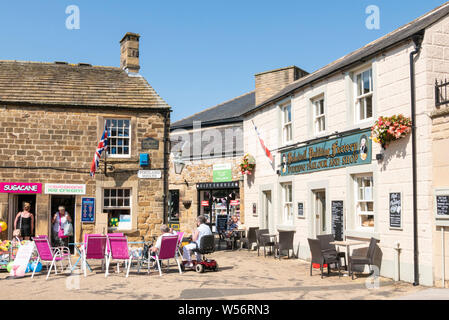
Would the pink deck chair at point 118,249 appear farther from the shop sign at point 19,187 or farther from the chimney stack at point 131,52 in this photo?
the chimney stack at point 131,52

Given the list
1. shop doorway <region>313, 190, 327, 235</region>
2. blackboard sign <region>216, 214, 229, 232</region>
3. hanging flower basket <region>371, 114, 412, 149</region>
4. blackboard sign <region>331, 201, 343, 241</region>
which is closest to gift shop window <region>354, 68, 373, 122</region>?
hanging flower basket <region>371, 114, 412, 149</region>

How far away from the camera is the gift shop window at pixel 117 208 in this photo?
1603 cm

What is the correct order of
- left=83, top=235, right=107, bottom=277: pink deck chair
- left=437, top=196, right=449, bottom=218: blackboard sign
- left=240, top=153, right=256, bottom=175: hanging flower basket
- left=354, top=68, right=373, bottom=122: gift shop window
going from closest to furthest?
left=437, top=196, right=449, bottom=218: blackboard sign, left=83, top=235, right=107, bottom=277: pink deck chair, left=354, top=68, right=373, bottom=122: gift shop window, left=240, top=153, right=256, bottom=175: hanging flower basket

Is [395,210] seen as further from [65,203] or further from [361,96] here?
[65,203]

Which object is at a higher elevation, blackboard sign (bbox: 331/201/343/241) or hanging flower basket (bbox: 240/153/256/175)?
hanging flower basket (bbox: 240/153/256/175)

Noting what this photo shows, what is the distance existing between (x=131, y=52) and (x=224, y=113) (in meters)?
9.13

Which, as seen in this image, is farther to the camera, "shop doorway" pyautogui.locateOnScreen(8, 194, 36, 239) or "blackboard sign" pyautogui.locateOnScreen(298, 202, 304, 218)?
"shop doorway" pyautogui.locateOnScreen(8, 194, 36, 239)

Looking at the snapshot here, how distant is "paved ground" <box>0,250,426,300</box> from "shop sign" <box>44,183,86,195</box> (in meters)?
4.13

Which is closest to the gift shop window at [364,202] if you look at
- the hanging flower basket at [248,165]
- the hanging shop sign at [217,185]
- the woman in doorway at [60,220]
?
the hanging flower basket at [248,165]

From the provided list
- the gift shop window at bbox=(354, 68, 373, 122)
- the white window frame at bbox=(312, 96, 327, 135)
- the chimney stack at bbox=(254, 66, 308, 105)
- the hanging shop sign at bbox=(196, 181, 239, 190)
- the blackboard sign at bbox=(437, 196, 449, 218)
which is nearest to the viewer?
the blackboard sign at bbox=(437, 196, 449, 218)

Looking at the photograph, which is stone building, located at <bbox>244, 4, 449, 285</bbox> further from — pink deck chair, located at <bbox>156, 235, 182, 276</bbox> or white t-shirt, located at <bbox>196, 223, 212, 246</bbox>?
pink deck chair, located at <bbox>156, 235, 182, 276</bbox>

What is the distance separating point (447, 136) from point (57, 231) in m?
11.0

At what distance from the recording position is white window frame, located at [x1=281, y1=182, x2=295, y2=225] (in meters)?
15.4

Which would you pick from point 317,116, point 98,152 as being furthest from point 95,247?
point 317,116
